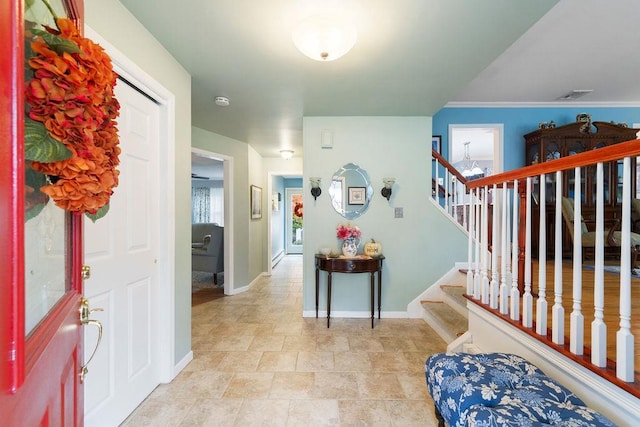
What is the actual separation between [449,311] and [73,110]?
3298 millimetres

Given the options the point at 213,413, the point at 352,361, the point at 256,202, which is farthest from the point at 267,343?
the point at 256,202

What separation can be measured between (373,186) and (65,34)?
2963 millimetres

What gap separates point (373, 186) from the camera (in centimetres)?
337

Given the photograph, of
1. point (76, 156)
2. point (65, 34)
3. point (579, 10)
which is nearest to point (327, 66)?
point (65, 34)

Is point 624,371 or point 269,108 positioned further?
point 269,108

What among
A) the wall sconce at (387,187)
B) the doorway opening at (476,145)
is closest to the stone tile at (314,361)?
the wall sconce at (387,187)

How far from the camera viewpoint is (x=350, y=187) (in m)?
3.37

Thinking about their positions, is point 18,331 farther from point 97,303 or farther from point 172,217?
point 172,217

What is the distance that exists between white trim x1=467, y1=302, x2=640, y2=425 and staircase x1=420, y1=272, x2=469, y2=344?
583 millimetres

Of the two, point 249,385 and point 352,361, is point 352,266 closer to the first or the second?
point 352,361

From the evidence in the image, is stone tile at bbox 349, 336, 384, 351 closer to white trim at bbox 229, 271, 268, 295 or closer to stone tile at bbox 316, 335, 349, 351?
stone tile at bbox 316, 335, 349, 351

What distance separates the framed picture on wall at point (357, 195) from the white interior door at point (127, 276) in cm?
204

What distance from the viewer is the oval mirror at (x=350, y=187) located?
11.0 ft

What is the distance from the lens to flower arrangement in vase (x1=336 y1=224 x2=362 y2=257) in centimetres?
319
